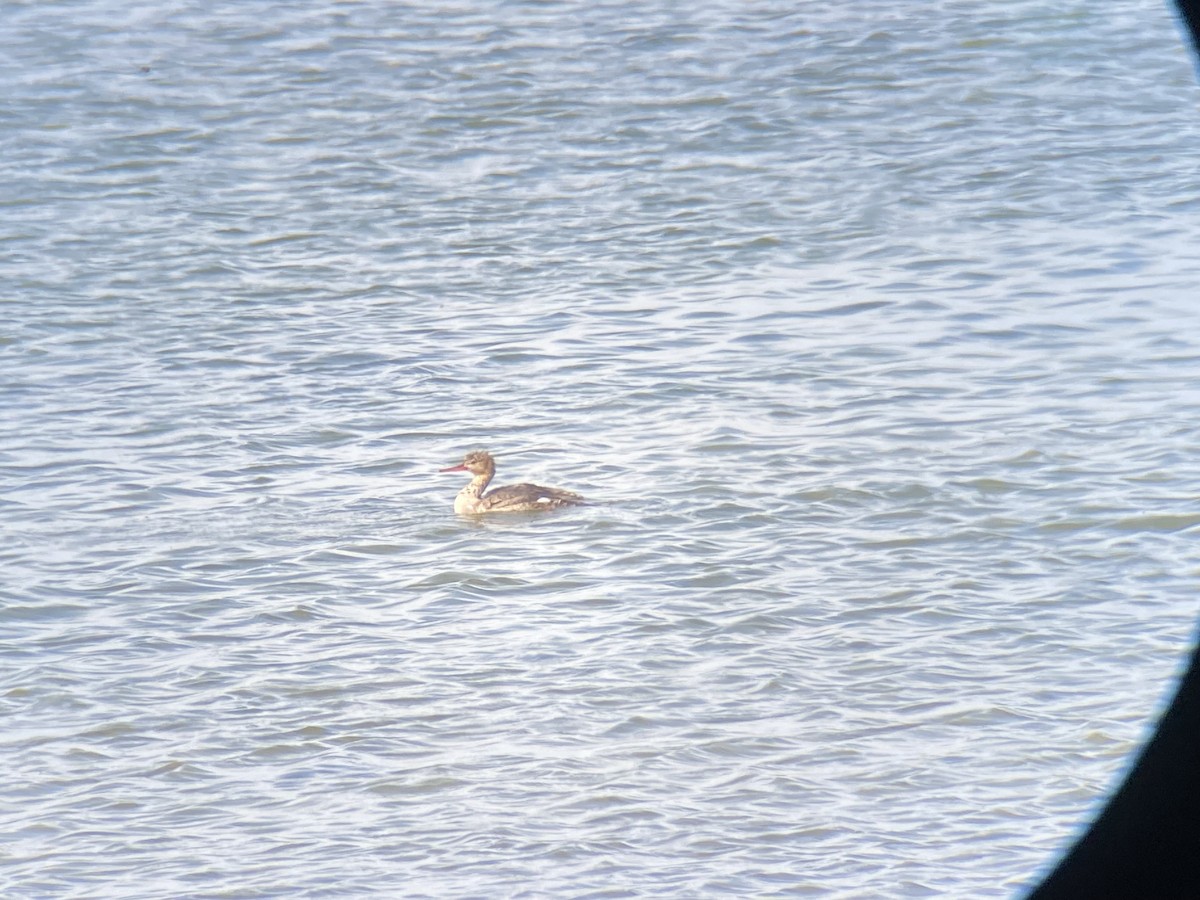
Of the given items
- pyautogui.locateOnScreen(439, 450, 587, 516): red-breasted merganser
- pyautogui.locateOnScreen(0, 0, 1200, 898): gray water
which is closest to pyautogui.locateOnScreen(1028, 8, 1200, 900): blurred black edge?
pyautogui.locateOnScreen(0, 0, 1200, 898): gray water

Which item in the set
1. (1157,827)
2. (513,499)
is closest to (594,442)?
(513,499)

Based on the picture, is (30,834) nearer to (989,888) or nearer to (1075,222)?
(989,888)

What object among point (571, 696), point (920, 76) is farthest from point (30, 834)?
point (920, 76)

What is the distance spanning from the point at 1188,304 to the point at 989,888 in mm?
6565

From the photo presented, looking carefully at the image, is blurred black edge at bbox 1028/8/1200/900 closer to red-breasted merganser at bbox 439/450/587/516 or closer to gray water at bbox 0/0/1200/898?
gray water at bbox 0/0/1200/898

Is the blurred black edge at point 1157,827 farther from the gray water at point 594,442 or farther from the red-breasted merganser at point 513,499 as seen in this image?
the red-breasted merganser at point 513,499

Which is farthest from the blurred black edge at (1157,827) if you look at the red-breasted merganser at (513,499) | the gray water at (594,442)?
the red-breasted merganser at (513,499)

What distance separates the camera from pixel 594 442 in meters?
9.06

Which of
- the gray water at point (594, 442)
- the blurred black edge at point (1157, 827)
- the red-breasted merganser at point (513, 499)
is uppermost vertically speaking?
the blurred black edge at point (1157, 827)

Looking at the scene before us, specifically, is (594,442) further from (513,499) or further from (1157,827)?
(1157,827)

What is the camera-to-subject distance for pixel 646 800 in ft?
16.6

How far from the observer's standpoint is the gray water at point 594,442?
5.10m

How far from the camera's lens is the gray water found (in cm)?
510

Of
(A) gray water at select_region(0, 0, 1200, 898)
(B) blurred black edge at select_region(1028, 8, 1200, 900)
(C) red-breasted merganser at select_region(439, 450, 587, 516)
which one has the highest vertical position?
(B) blurred black edge at select_region(1028, 8, 1200, 900)
